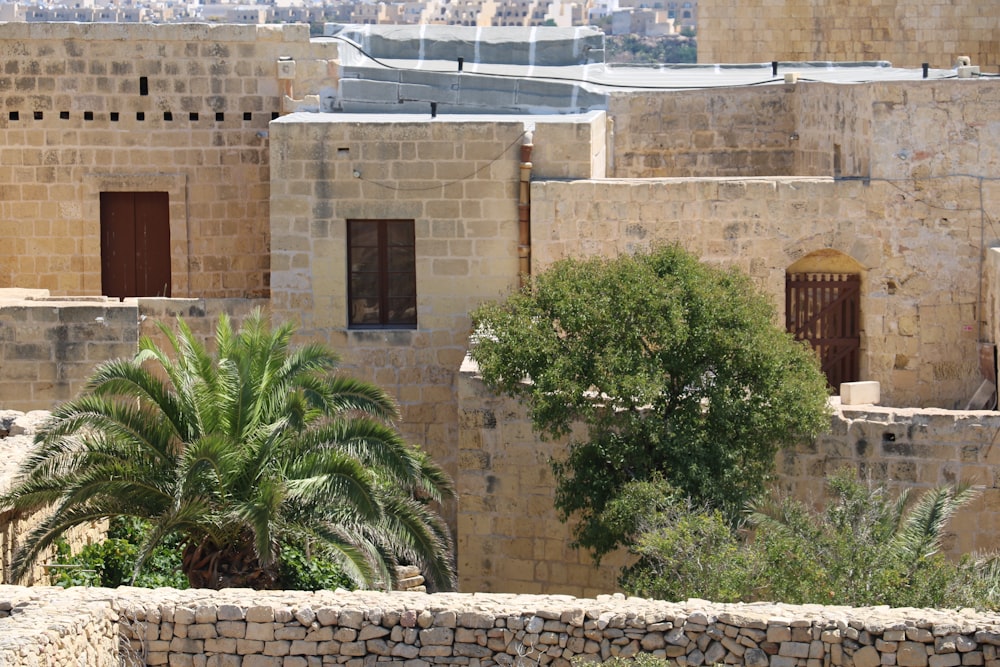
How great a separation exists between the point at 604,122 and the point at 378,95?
8.59 feet

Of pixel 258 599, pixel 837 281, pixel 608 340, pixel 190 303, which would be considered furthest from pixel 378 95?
pixel 258 599

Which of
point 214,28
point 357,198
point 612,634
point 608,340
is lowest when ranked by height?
point 612,634

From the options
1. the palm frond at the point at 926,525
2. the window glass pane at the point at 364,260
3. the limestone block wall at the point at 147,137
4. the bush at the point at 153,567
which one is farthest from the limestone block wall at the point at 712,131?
the bush at the point at 153,567

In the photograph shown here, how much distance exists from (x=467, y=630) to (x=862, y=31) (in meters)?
17.6

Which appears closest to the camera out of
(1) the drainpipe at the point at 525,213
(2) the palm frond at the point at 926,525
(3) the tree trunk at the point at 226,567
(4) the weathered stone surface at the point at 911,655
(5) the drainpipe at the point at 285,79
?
(4) the weathered stone surface at the point at 911,655

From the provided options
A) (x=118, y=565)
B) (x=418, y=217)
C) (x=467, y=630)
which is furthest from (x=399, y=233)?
(x=467, y=630)

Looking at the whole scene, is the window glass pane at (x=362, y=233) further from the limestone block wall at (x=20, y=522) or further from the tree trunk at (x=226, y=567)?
the tree trunk at (x=226, y=567)

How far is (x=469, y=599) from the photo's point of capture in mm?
12336

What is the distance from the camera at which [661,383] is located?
1497cm

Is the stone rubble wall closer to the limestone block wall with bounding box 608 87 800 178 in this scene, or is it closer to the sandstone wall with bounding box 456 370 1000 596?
the sandstone wall with bounding box 456 370 1000 596

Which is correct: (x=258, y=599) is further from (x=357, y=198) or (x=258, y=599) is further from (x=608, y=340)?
(x=357, y=198)

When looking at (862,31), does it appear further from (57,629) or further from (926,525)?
(57,629)

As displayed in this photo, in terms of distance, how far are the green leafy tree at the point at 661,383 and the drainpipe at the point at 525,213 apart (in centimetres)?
322

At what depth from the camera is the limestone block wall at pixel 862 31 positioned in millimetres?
27625
